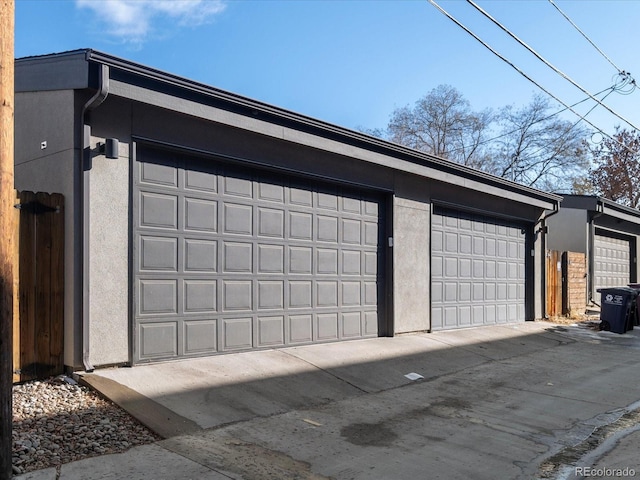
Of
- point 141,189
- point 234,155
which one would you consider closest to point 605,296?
point 234,155

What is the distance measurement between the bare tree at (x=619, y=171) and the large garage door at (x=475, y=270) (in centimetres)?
2403

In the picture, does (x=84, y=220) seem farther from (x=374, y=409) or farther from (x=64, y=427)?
(x=374, y=409)

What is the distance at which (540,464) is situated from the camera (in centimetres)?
535

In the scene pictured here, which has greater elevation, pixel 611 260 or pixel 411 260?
A: pixel 411 260

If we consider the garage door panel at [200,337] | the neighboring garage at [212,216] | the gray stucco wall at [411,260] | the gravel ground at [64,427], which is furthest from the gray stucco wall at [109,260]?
the gray stucco wall at [411,260]

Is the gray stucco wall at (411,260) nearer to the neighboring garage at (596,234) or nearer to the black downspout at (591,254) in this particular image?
the neighboring garage at (596,234)

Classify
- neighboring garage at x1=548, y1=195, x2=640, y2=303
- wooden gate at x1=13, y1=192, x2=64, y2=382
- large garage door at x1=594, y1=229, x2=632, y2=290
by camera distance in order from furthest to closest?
large garage door at x1=594, y1=229, x2=632, y2=290 < neighboring garage at x1=548, y1=195, x2=640, y2=303 < wooden gate at x1=13, y1=192, x2=64, y2=382

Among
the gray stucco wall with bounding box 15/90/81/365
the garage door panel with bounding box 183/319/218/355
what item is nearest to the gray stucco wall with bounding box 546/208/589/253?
the garage door panel with bounding box 183/319/218/355

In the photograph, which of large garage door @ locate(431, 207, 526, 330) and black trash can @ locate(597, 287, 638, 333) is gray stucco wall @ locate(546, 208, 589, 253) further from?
black trash can @ locate(597, 287, 638, 333)

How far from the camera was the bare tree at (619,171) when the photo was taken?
36.2 meters

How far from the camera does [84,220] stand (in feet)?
22.5

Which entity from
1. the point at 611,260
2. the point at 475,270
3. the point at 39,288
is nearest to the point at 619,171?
the point at 611,260

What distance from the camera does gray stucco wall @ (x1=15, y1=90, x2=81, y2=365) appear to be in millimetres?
6840

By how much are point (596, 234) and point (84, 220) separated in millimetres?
19539
